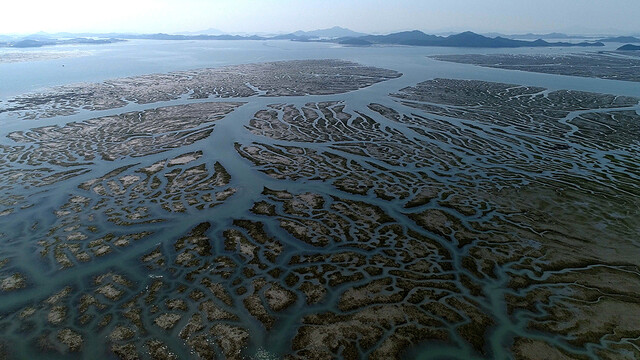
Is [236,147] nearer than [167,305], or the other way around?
[167,305]

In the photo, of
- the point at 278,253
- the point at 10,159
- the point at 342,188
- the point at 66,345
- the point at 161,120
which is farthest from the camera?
the point at 161,120

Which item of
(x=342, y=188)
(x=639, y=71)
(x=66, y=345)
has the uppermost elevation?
(x=639, y=71)

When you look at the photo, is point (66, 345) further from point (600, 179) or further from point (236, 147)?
point (600, 179)

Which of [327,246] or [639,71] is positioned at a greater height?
[639,71]

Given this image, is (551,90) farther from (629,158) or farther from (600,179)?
(600,179)

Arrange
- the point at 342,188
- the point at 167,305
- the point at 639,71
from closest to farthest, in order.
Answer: the point at 167,305 → the point at 342,188 → the point at 639,71

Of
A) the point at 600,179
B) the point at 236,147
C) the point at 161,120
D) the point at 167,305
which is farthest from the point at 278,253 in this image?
the point at 161,120
